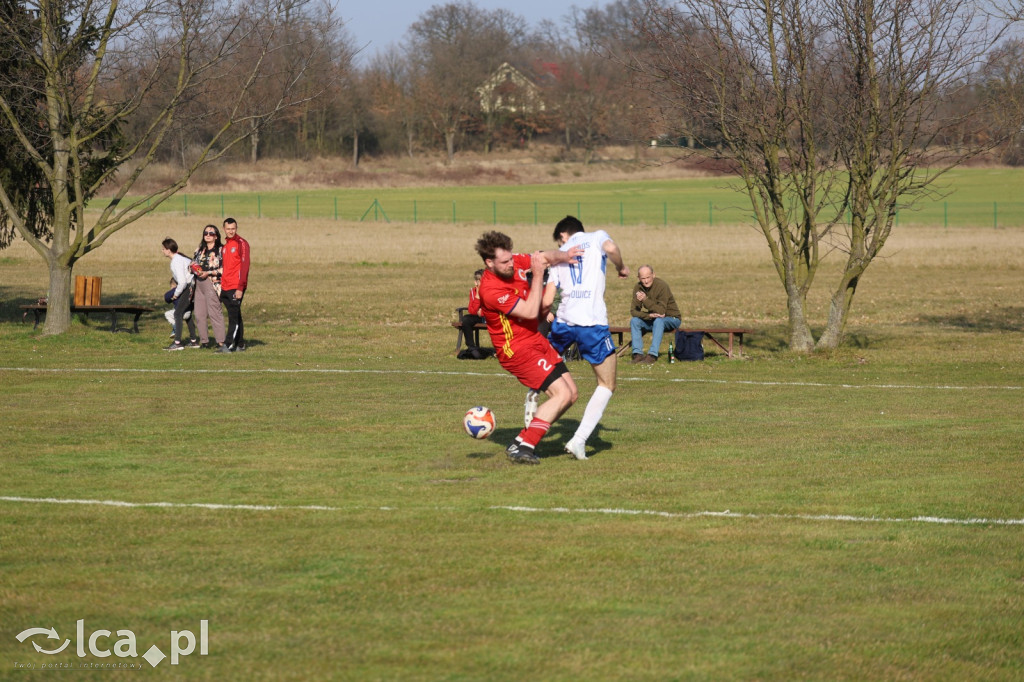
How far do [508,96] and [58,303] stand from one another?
88.9 metres

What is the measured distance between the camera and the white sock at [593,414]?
9.35 metres

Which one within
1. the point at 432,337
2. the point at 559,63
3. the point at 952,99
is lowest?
the point at 432,337

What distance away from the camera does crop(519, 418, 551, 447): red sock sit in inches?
362

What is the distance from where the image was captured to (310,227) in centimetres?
5769

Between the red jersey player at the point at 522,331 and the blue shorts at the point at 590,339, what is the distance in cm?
30

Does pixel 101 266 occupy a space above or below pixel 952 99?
below

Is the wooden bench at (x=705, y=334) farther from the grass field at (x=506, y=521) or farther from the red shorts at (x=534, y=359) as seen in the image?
the red shorts at (x=534, y=359)

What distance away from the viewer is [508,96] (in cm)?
10538

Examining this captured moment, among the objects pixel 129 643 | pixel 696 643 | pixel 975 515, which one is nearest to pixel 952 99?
pixel 975 515

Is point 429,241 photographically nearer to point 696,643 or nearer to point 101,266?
point 101,266

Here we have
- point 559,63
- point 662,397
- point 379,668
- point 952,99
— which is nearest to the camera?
point 379,668

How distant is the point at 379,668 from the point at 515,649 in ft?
1.95

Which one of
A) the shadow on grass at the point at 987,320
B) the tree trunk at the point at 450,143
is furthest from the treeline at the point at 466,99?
the shadow on grass at the point at 987,320

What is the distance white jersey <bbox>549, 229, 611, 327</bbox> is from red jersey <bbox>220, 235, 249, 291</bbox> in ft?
28.4
